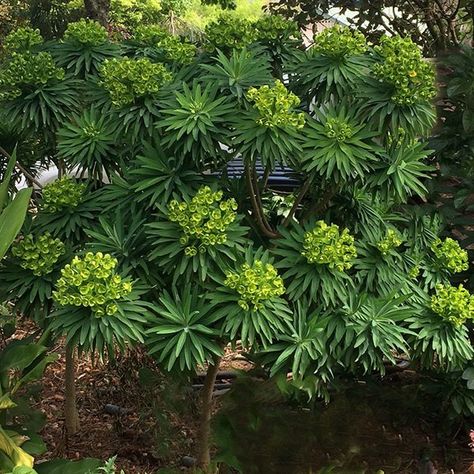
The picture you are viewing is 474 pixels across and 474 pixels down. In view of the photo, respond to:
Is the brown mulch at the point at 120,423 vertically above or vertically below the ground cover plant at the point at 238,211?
below

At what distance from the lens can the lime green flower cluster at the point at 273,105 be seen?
255cm

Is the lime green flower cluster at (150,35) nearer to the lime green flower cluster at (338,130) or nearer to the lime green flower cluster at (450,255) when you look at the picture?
the lime green flower cluster at (338,130)

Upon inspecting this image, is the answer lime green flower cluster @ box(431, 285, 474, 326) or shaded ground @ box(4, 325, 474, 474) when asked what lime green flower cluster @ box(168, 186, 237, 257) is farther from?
shaded ground @ box(4, 325, 474, 474)

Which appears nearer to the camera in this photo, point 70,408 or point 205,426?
point 205,426

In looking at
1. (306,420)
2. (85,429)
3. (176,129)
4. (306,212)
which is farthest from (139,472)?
(176,129)

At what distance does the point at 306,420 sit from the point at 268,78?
182cm


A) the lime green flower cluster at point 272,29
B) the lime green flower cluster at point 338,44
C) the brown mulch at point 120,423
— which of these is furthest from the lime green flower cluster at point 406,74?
the brown mulch at point 120,423

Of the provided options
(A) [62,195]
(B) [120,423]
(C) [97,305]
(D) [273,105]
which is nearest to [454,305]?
(D) [273,105]

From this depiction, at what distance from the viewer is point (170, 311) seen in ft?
8.69

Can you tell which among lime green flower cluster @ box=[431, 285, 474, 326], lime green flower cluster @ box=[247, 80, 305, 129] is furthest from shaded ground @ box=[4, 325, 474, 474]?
lime green flower cluster @ box=[247, 80, 305, 129]

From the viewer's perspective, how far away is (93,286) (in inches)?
98.5

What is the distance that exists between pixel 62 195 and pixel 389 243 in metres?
1.32

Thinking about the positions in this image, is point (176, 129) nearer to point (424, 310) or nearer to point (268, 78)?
point (268, 78)

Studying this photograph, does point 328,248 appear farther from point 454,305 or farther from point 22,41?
point 22,41
